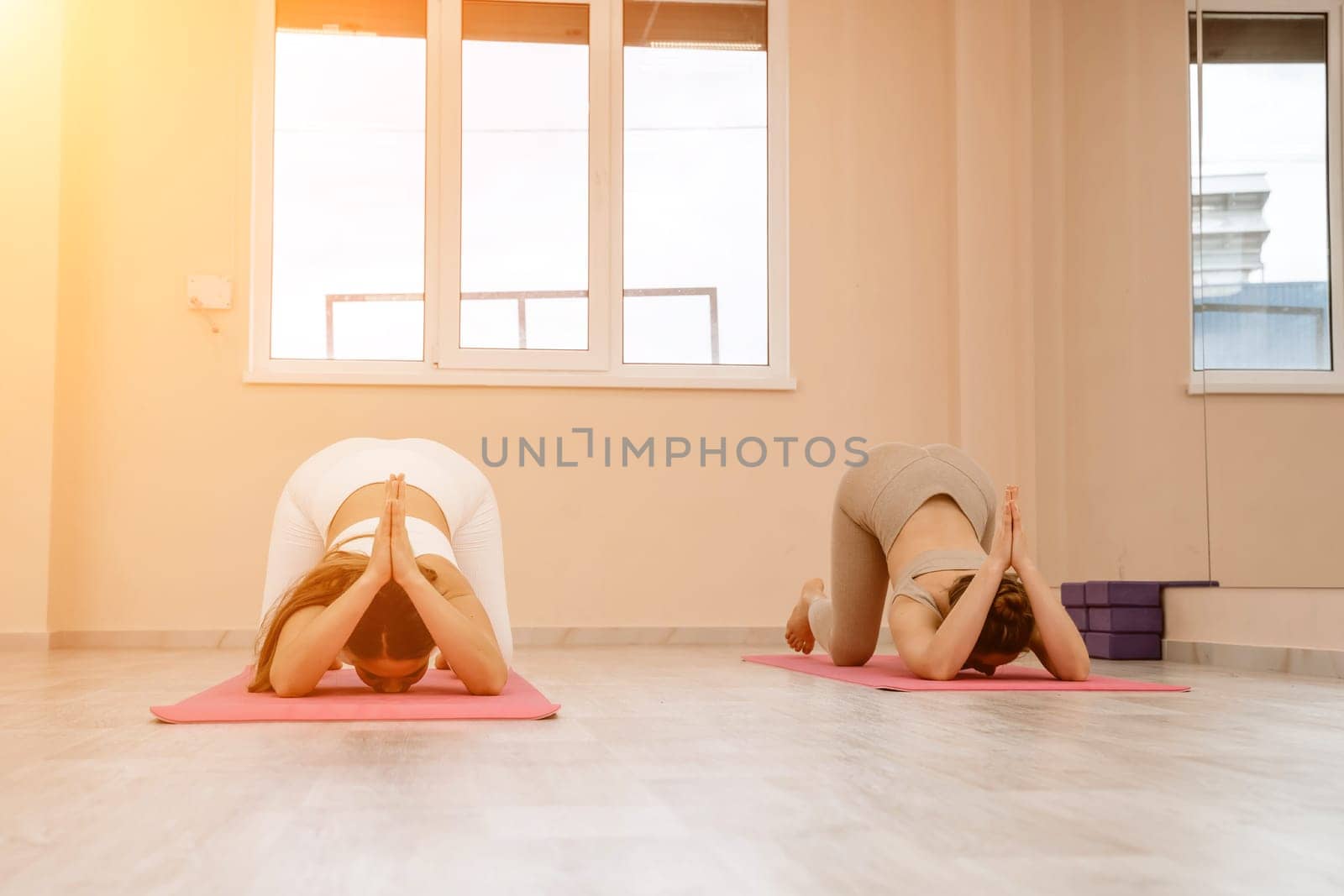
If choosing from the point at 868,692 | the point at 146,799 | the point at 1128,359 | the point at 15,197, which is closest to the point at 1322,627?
the point at 868,692

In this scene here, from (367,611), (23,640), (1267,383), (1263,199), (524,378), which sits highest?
(1263,199)

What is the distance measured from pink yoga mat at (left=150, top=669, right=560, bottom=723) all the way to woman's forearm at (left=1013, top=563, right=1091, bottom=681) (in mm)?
1160

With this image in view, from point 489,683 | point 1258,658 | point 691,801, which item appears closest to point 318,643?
point 489,683

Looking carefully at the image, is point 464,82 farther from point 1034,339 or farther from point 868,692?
point 868,692

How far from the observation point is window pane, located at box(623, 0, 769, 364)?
5.47 m

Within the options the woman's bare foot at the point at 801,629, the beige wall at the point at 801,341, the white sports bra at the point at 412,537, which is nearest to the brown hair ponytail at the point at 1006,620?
the woman's bare foot at the point at 801,629

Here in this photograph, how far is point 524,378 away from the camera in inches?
206

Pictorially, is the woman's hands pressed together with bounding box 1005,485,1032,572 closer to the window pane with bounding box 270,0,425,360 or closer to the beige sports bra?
the beige sports bra

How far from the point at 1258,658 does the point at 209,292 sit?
13.0 feet

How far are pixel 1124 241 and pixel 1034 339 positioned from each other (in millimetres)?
529

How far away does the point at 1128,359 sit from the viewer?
528cm

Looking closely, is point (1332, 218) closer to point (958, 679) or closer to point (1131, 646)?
point (1131, 646)

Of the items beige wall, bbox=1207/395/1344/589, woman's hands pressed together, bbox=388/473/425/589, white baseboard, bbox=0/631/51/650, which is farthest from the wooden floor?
white baseboard, bbox=0/631/51/650

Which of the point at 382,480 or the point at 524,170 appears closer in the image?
the point at 382,480
